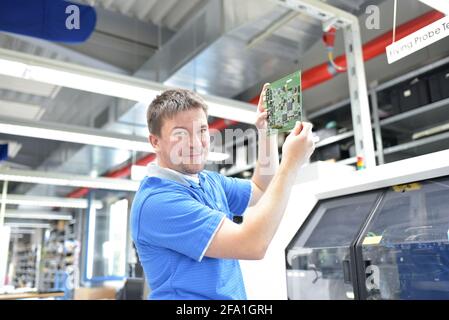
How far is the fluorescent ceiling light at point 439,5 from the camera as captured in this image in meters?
1.27

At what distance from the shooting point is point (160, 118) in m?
0.92

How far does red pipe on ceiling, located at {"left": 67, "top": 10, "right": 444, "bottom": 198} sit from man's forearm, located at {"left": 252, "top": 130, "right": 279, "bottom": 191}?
0.15 m

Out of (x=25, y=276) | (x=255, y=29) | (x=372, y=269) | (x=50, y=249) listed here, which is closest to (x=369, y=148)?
(x=372, y=269)

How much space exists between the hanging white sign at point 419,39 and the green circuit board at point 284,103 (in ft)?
1.35

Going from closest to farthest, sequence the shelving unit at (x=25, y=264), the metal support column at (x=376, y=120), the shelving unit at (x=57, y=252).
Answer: the metal support column at (x=376, y=120)
the shelving unit at (x=57, y=252)
the shelving unit at (x=25, y=264)

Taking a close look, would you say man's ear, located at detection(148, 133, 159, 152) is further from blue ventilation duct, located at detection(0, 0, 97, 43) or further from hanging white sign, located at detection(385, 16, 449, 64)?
blue ventilation duct, located at detection(0, 0, 97, 43)

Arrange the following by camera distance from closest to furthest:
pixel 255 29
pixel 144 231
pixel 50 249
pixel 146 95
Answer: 1. pixel 144 231
2. pixel 146 95
3. pixel 255 29
4. pixel 50 249

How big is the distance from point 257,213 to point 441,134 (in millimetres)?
935

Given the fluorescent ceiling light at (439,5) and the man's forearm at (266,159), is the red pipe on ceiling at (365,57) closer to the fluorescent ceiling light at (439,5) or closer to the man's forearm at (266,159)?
the fluorescent ceiling light at (439,5)

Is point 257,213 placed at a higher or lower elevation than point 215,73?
lower

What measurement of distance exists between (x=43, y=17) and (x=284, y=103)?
4.12ft

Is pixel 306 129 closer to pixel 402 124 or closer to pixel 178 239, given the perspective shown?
pixel 178 239

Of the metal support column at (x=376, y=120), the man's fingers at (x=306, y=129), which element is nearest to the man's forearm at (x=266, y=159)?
the man's fingers at (x=306, y=129)
